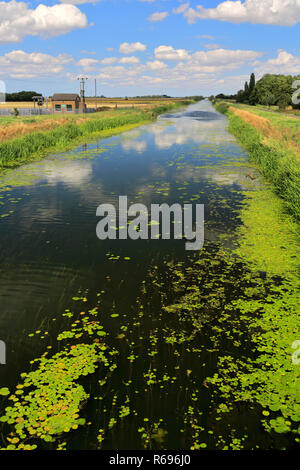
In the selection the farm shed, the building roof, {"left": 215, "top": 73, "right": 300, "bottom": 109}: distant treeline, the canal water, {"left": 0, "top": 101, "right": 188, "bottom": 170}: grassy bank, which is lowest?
the canal water

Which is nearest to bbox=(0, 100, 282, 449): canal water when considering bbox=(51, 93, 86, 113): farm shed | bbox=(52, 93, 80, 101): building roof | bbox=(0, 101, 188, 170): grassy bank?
bbox=(0, 101, 188, 170): grassy bank

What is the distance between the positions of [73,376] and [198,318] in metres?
2.06

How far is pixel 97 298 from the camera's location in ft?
20.3

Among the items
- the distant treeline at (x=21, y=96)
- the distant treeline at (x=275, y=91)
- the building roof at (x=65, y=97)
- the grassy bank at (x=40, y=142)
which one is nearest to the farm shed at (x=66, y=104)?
the building roof at (x=65, y=97)

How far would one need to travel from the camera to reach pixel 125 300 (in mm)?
6137

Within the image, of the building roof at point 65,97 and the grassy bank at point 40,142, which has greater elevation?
the building roof at point 65,97

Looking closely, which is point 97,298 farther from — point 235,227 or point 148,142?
point 148,142

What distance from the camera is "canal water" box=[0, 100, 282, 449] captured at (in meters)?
3.78

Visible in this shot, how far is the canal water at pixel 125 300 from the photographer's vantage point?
3.78 metres

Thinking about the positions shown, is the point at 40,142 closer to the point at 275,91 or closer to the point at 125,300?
the point at 125,300

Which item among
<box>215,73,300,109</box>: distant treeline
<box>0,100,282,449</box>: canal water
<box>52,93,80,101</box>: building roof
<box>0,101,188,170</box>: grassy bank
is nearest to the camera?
<box>0,100,282,449</box>: canal water

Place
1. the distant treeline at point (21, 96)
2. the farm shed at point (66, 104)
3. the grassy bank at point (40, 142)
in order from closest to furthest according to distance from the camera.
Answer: the grassy bank at point (40, 142)
the farm shed at point (66, 104)
the distant treeline at point (21, 96)

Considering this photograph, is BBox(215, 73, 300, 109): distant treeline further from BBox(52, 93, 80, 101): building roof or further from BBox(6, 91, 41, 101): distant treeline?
BBox(6, 91, 41, 101): distant treeline

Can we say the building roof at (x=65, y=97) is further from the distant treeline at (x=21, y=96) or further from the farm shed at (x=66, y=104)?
the distant treeline at (x=21, y=96)
